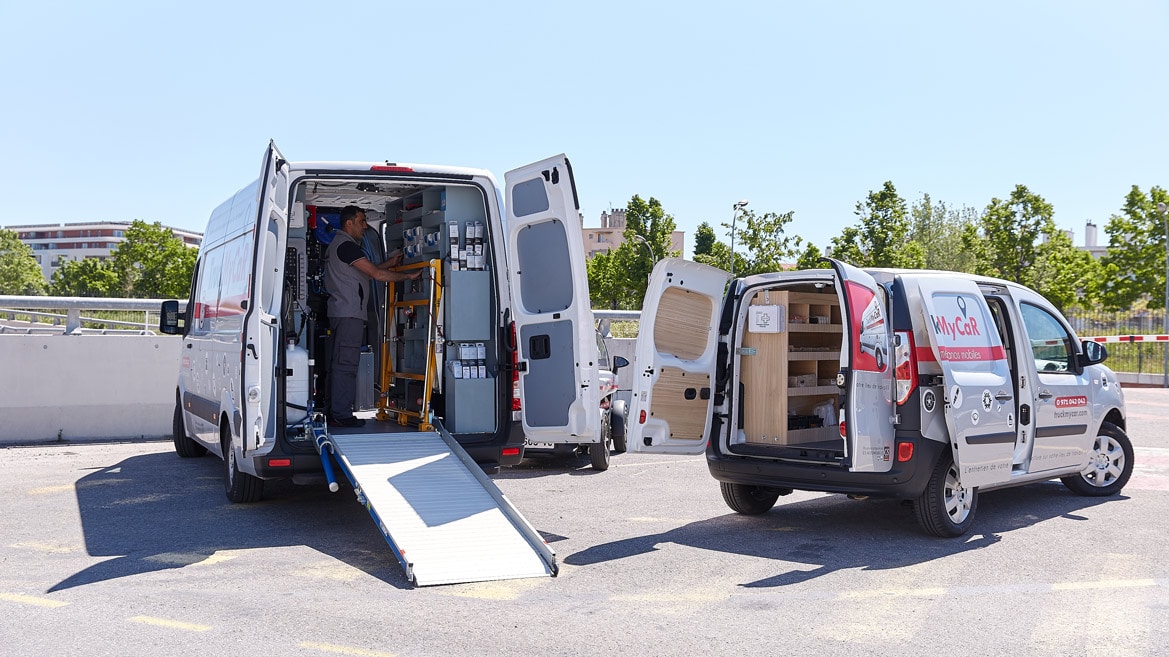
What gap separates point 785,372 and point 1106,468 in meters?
3.29

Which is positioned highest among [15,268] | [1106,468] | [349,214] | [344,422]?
[15,268]

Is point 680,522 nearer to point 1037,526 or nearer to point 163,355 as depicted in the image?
point 1037,526

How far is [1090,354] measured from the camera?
8773mm

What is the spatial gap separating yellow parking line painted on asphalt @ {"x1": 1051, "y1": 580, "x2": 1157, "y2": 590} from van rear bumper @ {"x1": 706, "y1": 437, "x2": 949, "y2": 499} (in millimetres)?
1256

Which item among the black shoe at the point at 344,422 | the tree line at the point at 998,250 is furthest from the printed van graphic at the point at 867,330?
the tree line at the point at 998,250

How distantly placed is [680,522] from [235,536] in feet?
10.5

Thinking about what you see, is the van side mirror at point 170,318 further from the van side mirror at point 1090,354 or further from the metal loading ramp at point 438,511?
the van side mirror at point 1090,354

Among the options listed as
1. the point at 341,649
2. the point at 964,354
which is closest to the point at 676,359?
the point at 964,354

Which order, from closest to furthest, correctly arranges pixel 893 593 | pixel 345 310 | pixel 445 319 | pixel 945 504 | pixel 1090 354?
pixel 893 593 → pixel 945 504 → pixel 445 319 → pixel 1090 354 → pixel 345 310

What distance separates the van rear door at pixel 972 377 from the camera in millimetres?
7137

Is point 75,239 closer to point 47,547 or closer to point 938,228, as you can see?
point 938,228

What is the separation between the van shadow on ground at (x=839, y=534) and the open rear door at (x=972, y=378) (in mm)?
555

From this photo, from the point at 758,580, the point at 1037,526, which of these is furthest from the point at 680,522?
the point at 1037,526

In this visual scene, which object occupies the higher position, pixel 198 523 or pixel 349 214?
pixel 349 214
